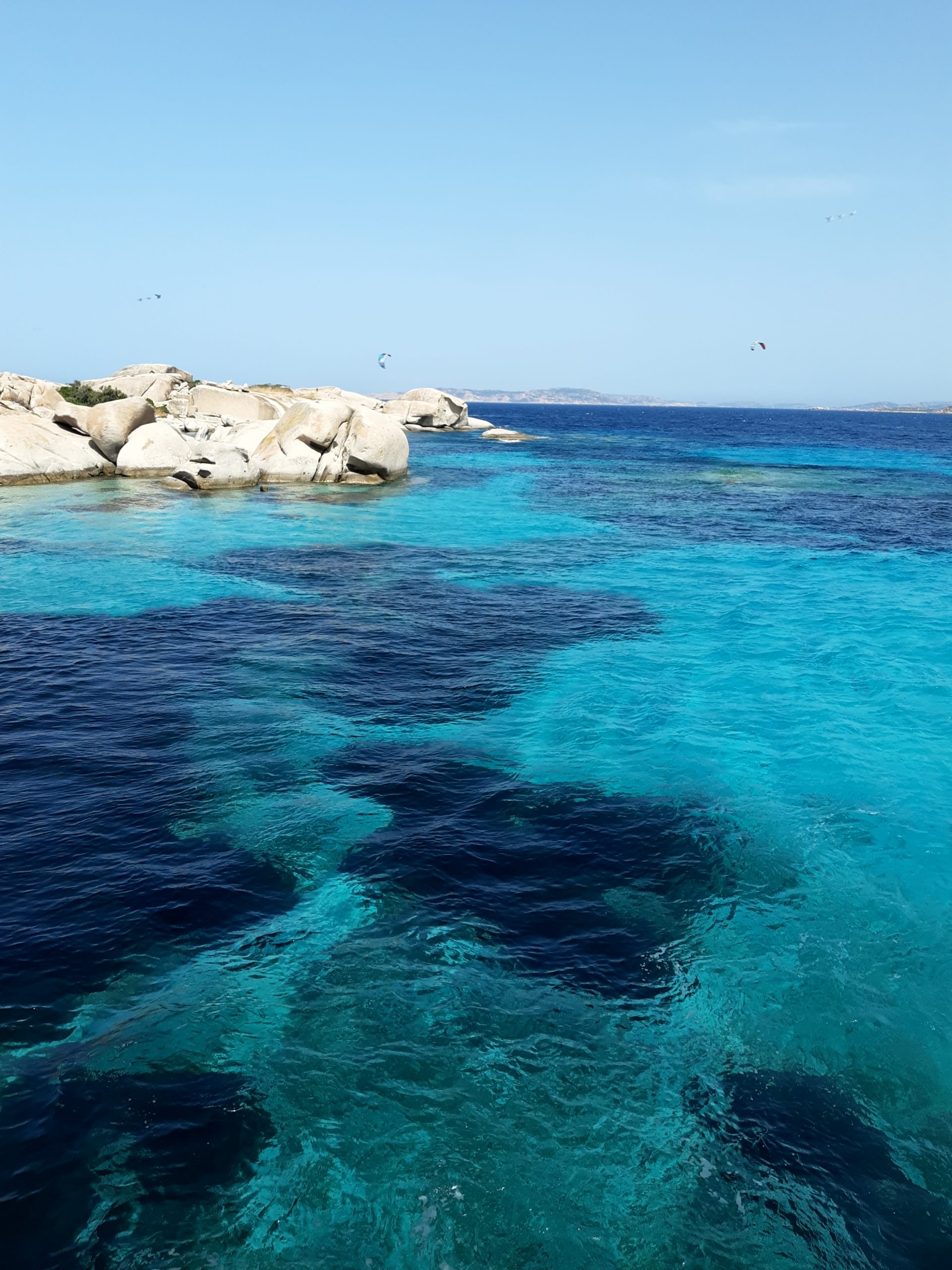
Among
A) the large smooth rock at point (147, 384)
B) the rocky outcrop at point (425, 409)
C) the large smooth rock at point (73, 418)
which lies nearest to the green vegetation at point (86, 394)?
the large smooth rock at point (147, 384)

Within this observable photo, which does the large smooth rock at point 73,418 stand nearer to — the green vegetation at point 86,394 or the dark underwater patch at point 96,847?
the green vegetation at point 86,394

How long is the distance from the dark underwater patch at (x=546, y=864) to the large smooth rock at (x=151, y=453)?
36222 mm

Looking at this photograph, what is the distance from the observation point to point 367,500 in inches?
1639

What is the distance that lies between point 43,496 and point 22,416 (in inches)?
264

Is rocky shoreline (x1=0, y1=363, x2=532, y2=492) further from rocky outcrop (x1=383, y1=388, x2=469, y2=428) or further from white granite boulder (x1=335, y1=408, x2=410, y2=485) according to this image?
rocky outcrop (x1=383, y1=388, x2=469, y2=428)

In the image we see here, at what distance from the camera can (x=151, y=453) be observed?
44906mm

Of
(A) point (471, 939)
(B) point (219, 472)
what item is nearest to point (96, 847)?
(A) point (471, 939)

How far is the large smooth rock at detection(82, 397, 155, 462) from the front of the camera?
4416 centimetres

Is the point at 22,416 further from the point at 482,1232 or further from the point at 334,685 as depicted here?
the point at 482,1232

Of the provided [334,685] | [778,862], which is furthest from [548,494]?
[778,862]

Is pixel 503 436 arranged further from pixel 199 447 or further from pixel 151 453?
pixel 151 453

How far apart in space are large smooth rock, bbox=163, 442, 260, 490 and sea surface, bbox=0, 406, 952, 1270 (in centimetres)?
2042

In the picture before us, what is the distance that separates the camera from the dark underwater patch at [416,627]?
55.1 ft

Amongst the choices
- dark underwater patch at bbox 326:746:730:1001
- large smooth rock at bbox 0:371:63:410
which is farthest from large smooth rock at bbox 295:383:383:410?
dark underwater patch at bbox 326:746:730:1001
